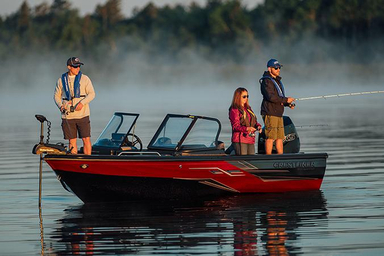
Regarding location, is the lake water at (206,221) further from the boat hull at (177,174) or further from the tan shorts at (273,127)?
the tan shorts at (273,127)

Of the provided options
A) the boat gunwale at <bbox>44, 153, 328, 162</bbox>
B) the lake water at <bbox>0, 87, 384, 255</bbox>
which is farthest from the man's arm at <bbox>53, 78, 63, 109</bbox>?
the lake water at <bbox>0, 87, 384, 255</bbox>

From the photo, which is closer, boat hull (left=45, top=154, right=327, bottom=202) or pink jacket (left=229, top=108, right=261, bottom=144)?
boat hull (left=45, top=154, right=327, bottom=202)

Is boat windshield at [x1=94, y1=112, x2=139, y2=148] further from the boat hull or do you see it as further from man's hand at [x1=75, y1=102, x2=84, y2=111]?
the boat hull

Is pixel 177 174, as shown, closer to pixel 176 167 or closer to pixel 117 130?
pixel 176 167

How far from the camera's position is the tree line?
77.5 metres

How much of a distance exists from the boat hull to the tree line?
62340mm

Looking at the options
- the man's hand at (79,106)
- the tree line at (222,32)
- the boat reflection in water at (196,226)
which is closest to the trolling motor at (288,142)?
the boat reflection in water at (196,226)

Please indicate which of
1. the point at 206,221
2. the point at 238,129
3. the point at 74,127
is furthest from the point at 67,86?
the point at 206,221

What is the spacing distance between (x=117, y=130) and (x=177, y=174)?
4.98 ft

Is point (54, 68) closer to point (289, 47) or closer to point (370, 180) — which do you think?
point (289, 47)

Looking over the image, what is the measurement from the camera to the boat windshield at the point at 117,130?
44.9 ft

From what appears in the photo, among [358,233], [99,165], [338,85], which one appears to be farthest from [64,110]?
[338,85]

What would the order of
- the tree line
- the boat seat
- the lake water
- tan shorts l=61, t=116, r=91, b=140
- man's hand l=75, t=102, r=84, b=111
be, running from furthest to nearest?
the tree line → the boat seat → tan shorts l=61, t=116, r=91, b=140 → man's hand l=75, t=102, r=84, b=111 → the lake water

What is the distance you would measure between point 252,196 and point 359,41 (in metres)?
65.3
